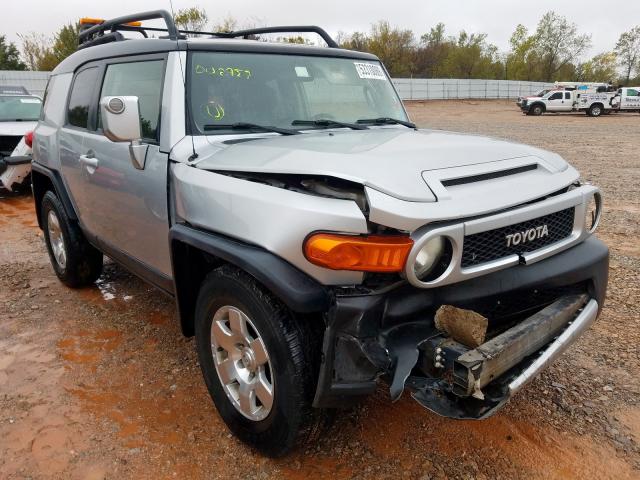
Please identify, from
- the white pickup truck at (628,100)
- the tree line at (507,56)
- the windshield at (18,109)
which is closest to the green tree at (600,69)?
the tree line at (507,56)

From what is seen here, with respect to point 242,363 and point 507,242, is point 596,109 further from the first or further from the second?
point 242,363

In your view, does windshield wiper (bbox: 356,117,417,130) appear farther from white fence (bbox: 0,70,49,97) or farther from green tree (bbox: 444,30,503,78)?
green tree (bbox: 444,30,503,78)

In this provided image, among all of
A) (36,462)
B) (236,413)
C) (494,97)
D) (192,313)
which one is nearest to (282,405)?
(236,413)

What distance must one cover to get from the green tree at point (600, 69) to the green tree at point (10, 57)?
6503 centimetres

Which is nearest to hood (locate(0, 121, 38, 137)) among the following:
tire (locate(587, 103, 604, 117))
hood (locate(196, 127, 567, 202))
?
hood (locate(196, 127, 567, 202))

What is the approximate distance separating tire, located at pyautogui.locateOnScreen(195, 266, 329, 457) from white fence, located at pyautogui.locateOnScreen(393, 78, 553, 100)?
1644 inches

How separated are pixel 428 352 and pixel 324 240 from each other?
59cm

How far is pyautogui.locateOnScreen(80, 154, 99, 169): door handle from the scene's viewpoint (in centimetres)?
365

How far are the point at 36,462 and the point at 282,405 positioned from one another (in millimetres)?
1319

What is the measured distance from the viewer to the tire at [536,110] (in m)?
34.5

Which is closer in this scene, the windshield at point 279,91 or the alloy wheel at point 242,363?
the alloy wheel at point 242,363

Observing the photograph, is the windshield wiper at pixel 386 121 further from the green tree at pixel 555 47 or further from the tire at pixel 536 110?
the green tree at pixel 555 47

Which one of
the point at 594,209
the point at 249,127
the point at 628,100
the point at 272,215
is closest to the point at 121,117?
the point at 249,127

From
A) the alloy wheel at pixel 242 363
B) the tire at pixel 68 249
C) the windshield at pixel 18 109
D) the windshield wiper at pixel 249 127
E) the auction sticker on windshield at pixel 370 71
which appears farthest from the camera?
the windshield at pixel 18 109
